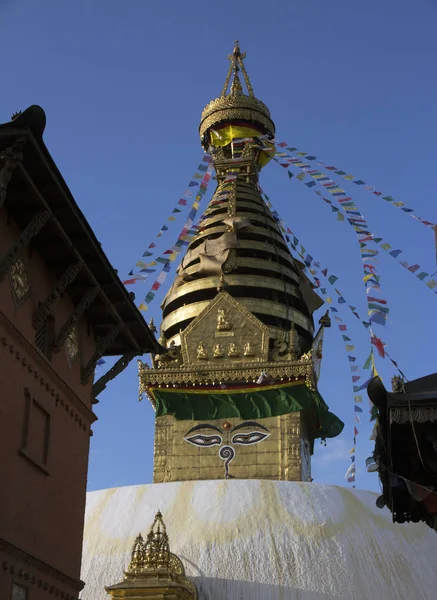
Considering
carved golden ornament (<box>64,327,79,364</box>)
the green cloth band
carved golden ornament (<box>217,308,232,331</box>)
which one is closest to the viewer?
carved golden ornament (<box>64,327,79,364</box>)

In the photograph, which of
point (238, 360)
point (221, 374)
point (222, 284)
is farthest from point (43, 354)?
point (222, 284)

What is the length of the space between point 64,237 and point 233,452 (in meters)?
14.0

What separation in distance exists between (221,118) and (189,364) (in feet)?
34.3

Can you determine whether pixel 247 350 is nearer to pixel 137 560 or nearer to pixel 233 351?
pixel 233 351

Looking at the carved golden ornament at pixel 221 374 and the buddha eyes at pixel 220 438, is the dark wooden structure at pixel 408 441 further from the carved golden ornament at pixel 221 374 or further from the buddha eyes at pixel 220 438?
the carved golden ornament at pixel 221 374

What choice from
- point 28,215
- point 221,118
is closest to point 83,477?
point 28,215

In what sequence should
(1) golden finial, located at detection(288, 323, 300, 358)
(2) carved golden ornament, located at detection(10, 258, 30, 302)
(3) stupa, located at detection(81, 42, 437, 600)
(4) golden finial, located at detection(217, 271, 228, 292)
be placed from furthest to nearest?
(4) golden finial, located at detection(217, 271, 228, 292) < (1) golden finial, located at detection(288, 323, 300, 358) < (3) stupa, located at detection(81, 42, 437, 600) < (2) carved golden ornament, located at detection(10, 258, 30, 302)

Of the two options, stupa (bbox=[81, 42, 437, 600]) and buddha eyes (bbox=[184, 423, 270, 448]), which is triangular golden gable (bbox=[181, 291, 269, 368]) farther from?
buddha eyes (bbox=[184, 423, 270, 448])

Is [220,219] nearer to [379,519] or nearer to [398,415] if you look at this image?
[379,519]

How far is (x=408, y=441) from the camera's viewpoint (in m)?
8.43

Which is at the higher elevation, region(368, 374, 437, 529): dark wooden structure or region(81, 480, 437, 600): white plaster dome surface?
region(81, 480, 437, 600): white plaster dome surface

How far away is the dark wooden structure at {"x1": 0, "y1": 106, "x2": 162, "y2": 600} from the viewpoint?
9688 mm

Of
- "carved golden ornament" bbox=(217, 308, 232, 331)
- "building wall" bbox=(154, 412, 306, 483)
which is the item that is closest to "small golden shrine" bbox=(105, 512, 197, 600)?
"building wall" bbox=(154, 412, 306, 483)

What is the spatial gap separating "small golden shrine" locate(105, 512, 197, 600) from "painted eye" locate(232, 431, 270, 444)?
6.74 m
